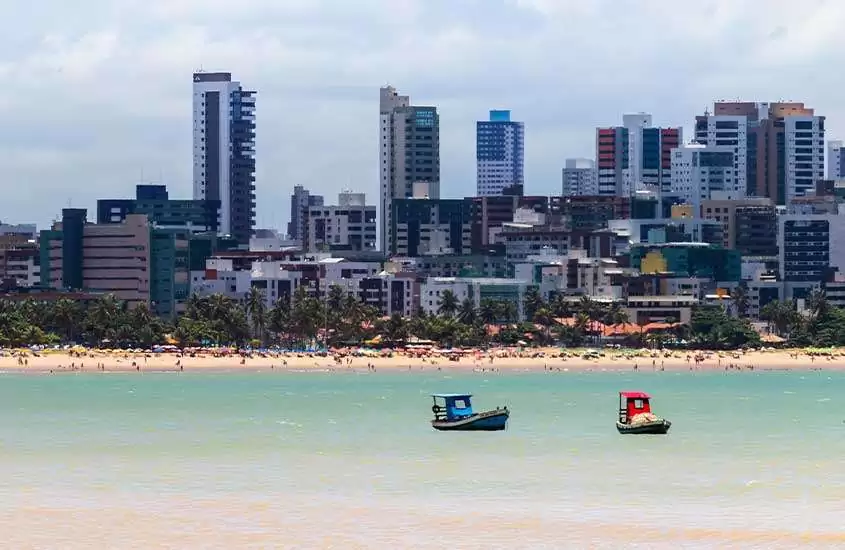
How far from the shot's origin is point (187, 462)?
92.4 m

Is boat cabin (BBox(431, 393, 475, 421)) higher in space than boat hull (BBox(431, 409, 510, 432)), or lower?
higher

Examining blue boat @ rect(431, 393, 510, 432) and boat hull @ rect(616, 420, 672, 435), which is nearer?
boat hull @ rect(616, 420, 672, 435)

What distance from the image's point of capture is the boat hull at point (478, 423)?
4434 inches

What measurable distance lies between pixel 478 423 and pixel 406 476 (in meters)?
28.1

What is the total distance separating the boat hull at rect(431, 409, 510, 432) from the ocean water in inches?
44.3

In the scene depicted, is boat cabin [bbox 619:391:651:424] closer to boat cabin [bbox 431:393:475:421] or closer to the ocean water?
the ocean water

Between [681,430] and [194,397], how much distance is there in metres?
53.0

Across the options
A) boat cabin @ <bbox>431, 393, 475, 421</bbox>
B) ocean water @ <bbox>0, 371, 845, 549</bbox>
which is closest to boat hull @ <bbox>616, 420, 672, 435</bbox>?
ocean water @ <bbox>0, 371, 845, 549</bbox>

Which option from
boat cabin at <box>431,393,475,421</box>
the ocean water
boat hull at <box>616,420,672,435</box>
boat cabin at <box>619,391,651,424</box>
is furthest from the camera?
boat cabin at <box>431,393,475,421</box>

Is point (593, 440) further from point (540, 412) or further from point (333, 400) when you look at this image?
point (333, 400)

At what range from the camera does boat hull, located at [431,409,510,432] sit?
370ft

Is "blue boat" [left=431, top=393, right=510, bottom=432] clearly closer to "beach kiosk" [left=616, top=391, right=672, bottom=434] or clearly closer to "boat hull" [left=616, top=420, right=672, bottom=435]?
"beach kiosk" [left=616, top=391, right=672, bottom=434]

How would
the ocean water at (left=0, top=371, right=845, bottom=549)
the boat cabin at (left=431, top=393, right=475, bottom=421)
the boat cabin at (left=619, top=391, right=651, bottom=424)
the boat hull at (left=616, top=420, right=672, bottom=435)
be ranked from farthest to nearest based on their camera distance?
the boat cabin at (left=431, top=393, right=475, bottom=421) < the boat cabin at (left=619, top=391, right=651, bottom=424) < the boat hull at (left=616, top=420, right=672, bottom=435) < the ocean water at (left=0, top=371, right=845, bottom=549)

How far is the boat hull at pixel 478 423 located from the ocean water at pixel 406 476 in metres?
1.13
